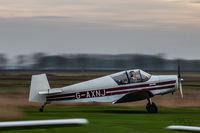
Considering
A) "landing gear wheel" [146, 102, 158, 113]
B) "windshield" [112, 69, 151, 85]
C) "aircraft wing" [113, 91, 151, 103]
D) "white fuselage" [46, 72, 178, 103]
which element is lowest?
"landing gear wheel" [146, 102, 158, 113]

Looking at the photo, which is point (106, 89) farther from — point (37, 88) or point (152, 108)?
point (37, 88)

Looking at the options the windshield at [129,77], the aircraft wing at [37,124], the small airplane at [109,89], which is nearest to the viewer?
the aircraft wing at [37,124]

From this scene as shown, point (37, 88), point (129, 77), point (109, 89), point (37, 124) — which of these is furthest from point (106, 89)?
point (37, 124)

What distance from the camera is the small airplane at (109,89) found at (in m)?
18.8

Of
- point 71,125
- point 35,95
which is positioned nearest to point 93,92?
point 35,95

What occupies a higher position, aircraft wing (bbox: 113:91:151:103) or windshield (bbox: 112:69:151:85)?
windshield (bbox: 112:69:151:85)

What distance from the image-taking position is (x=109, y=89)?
18875 mm

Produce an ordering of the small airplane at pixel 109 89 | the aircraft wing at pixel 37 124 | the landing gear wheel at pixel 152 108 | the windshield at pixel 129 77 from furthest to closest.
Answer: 1. the windshield at pixel 129 77
2. the small airplane at pixel 109 89
3. the landing gear wheel at pixel 152 108
4. the aircraft wing at pixel 37 124

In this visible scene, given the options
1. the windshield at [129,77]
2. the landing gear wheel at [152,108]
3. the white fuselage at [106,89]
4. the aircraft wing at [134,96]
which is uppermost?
the windshield at [129,77]

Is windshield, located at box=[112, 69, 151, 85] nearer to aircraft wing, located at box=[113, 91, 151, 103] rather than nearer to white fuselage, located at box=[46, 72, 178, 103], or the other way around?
white fuselage, located at box=[46, 72, 178, 103]

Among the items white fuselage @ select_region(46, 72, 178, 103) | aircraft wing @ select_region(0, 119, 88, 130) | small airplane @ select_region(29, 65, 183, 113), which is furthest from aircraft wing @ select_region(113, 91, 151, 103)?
aircraft wing @ select_region(0, 119, 88, 130)

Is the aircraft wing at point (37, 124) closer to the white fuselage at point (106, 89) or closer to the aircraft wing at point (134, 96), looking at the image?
the white fuselage at point (106, 89)

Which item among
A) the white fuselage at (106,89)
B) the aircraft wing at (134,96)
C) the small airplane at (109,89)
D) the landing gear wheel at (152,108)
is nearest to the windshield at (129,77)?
the small airplane at (109,89)

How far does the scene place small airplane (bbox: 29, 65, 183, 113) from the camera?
18766 millimetres
